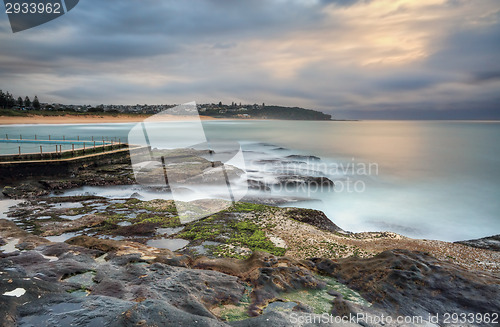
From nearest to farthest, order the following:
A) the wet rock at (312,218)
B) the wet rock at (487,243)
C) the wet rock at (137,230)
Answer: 1. the wet rock at (137,230)
2. the wet rock at (487,243)
3. the wet rock at (312,218)

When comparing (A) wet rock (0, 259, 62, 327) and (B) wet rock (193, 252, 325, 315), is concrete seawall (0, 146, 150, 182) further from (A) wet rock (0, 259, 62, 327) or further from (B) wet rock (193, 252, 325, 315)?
(B) wet rock (193, 252, 325, 315)

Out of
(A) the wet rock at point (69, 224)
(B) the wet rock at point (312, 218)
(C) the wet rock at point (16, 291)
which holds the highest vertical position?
(C) the wet rock at point (16, 291)

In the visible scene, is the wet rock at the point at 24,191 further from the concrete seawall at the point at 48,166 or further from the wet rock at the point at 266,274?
the wet rock at the point at 266,274

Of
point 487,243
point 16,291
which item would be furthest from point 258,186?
point 16,291

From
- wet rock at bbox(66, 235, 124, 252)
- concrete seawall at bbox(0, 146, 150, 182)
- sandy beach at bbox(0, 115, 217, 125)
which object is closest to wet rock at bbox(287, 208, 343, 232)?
wet rock at bbox(66, 235, 124, 252)

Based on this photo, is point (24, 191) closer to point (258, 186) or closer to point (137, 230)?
point (137, 230)

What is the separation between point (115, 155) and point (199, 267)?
2904 centimetres

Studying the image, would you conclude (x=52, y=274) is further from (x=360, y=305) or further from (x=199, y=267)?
(x=360, y=305)

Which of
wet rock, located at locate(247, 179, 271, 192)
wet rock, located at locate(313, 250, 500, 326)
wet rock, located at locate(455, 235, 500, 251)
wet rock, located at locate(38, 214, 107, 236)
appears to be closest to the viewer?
wet rock, located at locate(313, 250, 500, 326)

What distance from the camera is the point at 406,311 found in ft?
17.6

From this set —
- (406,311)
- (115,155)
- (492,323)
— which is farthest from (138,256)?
(115,155)

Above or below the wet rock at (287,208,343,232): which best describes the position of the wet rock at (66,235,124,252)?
above

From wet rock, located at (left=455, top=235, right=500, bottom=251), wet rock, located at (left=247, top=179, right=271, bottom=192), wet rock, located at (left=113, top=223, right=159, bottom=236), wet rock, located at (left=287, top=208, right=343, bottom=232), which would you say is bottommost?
wet rock, located at (left=455, top=235, right=500, bottom=251)

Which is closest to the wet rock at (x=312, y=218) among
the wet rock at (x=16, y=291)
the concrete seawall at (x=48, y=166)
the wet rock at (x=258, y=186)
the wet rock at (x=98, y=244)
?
the wet rock at (x=258, y=186)
